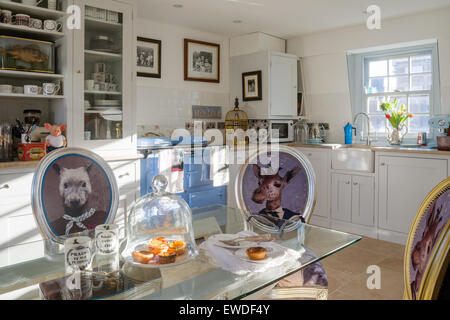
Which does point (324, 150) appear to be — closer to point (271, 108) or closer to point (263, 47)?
point (271, 108)

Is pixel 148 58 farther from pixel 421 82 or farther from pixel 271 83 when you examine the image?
pixel 421 82

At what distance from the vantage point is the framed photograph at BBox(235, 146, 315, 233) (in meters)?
1.90

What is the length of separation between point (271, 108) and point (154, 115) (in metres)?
1.42

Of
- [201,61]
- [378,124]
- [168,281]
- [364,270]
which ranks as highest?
[201,61]

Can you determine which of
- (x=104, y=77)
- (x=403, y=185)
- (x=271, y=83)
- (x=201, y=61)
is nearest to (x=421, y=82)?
(x=403, y=185)

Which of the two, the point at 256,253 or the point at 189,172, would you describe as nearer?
the point at 256,253

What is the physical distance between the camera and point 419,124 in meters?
4.12

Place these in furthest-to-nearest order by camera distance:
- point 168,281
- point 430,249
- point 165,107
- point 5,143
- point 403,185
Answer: point 165,107 < point 403,185 < point 5,143 < point 168,281 < point 430,249

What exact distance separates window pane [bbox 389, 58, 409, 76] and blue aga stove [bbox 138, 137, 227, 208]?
7.94 ft

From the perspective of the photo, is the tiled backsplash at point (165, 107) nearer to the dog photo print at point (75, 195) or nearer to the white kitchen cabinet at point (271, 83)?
the white kitchen cabinet at point (271, 83)

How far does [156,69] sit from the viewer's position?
13.5 feet

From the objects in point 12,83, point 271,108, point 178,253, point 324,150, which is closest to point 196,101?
point 271,108

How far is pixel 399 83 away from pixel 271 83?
4.85 feet

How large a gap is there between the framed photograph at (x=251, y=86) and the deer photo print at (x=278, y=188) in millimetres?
2703
